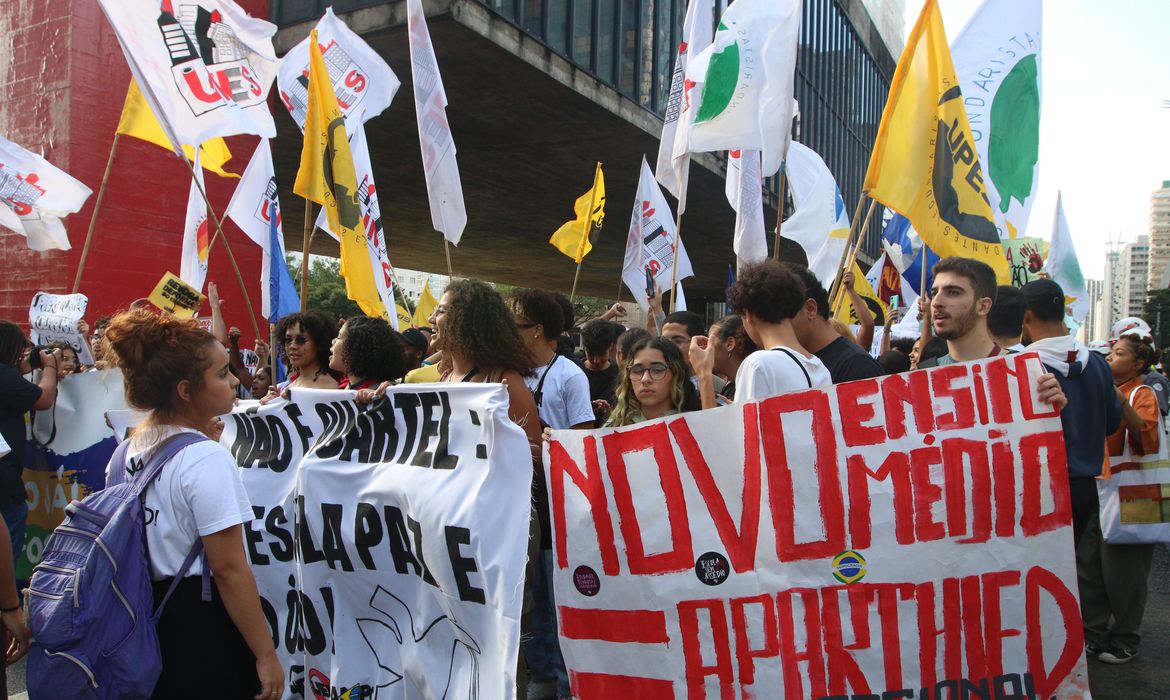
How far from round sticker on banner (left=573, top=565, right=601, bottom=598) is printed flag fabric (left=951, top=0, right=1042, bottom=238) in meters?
3.34

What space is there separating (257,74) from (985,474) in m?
5.99

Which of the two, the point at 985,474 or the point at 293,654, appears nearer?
the point at 985,474

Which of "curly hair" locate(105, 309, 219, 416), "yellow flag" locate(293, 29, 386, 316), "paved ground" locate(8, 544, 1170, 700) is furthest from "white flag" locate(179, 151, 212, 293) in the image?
"curly hair" locate(105, 309, 219, 416)

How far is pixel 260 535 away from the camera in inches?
142

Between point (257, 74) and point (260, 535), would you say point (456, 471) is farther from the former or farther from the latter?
point (257, 74)

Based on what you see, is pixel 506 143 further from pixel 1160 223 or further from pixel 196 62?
pixel 1160 223

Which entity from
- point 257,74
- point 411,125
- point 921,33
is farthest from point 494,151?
point 921,33

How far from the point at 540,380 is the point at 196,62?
11.8 ft

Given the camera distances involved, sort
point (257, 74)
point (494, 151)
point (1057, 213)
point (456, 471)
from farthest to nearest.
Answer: point (494, 151) < point (1057, 213) < point (257, 74) < point (456, 471)

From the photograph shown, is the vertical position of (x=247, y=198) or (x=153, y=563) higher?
(x=247, y=198)

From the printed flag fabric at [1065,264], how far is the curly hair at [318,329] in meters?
8.10

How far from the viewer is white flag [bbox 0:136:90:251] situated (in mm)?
6684

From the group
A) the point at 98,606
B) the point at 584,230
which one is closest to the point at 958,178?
the point at 98,606

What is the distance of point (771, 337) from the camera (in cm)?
327
